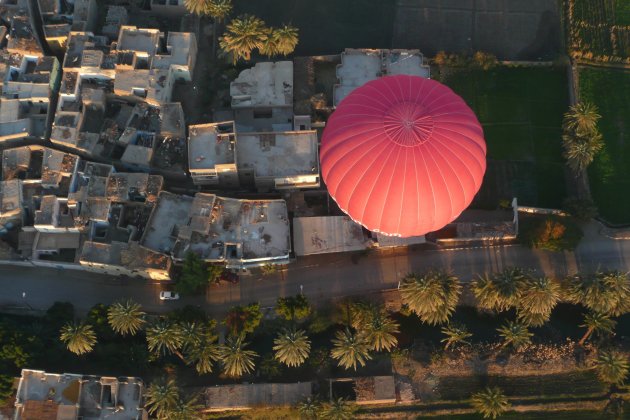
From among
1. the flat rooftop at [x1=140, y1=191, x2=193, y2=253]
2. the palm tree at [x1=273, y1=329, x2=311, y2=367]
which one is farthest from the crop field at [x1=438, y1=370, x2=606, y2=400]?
the flat rooftop at [x1=140, y1=191, x2=193, y2=253]

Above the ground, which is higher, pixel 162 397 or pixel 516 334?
pixel 516 334

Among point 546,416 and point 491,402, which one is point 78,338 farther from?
point 546,416

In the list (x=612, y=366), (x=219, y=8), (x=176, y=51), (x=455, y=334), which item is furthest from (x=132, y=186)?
(x=612, y=366)

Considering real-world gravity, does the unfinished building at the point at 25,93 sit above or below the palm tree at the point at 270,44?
below

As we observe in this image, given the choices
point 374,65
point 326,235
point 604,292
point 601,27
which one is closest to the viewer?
point 604,292

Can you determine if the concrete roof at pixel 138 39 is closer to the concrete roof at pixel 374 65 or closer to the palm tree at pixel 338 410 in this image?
the concrete roof at pixel 374 65

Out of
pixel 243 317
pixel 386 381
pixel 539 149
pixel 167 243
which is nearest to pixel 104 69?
pixel 167 243

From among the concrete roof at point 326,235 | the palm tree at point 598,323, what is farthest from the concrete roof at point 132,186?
the palm tree at point 598,323
